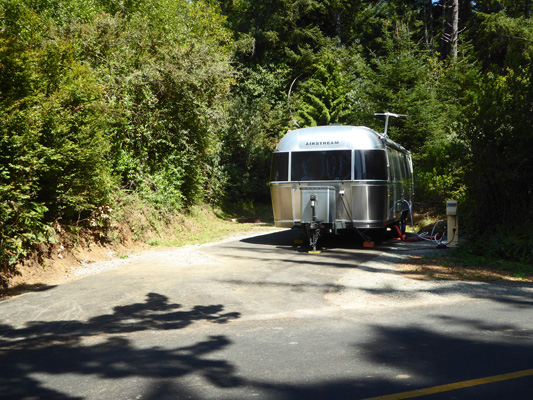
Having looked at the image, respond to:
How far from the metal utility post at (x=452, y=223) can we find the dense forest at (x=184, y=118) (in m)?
0.55

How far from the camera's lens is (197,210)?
1969 cm

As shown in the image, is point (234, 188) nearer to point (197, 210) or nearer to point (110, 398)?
point (197, 210)

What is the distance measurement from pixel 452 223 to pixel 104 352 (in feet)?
34.6

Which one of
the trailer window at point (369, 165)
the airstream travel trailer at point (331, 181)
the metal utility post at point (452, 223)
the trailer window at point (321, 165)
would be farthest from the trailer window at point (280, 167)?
the metal utility post at point (452, 223)

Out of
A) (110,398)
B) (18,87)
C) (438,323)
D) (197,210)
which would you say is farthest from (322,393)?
(197,210)

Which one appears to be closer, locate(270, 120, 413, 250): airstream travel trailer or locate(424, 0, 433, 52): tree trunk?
locate(270, 120, 413, 250): airstream travel trailer

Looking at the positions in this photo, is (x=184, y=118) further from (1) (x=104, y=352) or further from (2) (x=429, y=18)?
(2) (x=429, y=18)

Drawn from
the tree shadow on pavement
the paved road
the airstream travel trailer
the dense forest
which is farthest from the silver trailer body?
the tree shadow on pavement

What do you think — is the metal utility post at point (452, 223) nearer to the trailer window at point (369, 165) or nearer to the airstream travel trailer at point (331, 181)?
the airstream travel trailer at point (331, 181)

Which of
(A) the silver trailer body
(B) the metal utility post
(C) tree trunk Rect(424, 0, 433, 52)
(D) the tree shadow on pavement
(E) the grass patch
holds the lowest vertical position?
(D) the tree shadow on pavement

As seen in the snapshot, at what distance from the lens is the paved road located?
4.11 metres

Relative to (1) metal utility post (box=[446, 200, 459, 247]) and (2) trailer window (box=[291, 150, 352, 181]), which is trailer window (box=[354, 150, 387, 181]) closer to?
(2) trailer window (box=[291, 150, 352, 181])

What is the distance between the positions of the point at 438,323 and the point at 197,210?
14557 millimetres

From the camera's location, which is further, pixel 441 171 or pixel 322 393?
pixel 441 171
